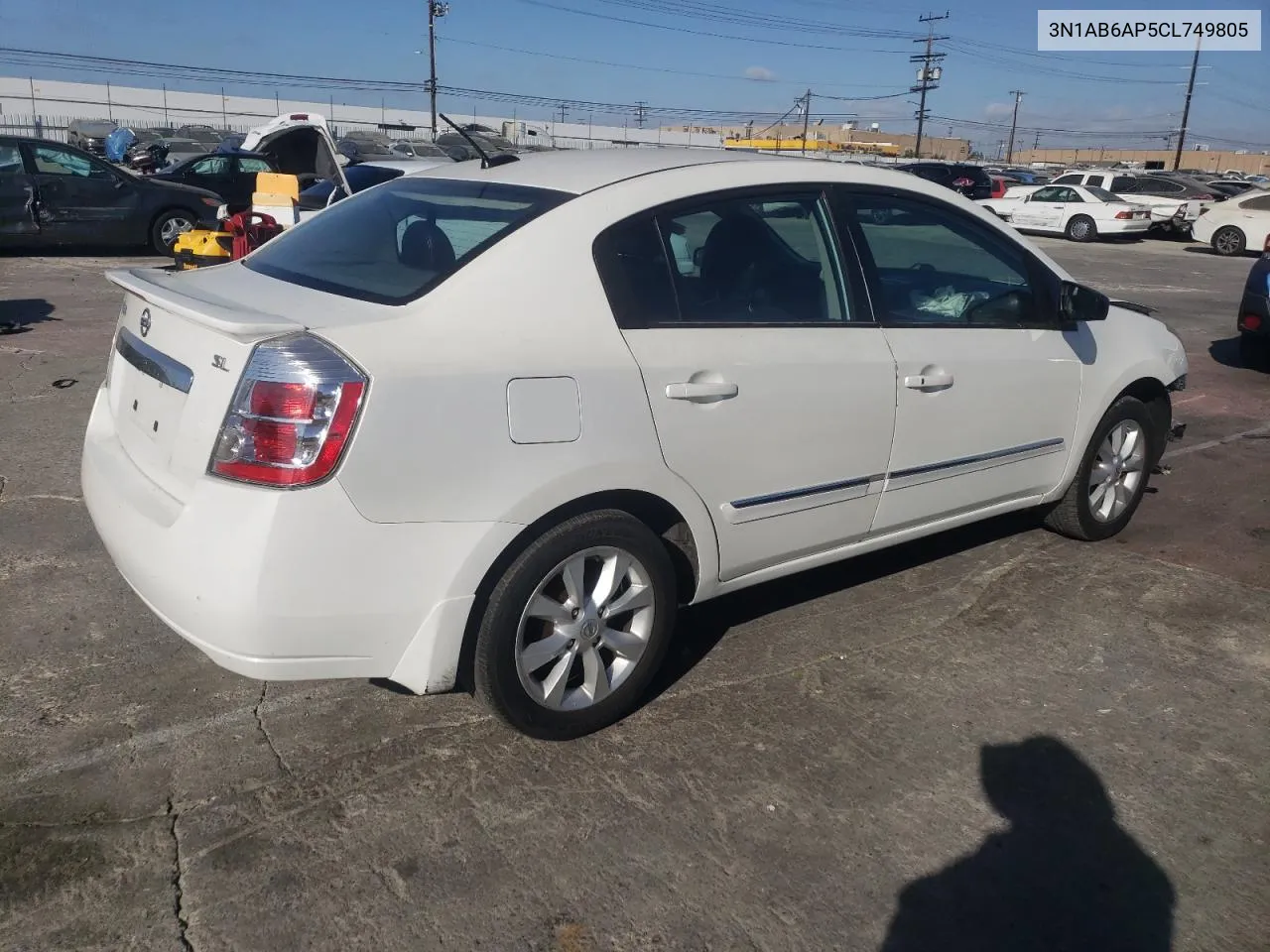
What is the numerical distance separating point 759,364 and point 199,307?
5.36 ft

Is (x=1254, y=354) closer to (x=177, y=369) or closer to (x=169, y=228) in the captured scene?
(x=177, y=369)

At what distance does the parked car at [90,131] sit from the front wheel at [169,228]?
23.5 meters

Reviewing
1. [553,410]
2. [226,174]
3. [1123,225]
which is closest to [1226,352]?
[553,410]

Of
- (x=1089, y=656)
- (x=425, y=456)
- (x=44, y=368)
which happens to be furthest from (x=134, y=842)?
(x=44, y=368)

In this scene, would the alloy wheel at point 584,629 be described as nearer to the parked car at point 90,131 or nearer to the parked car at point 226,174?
the parked car at point 226,174

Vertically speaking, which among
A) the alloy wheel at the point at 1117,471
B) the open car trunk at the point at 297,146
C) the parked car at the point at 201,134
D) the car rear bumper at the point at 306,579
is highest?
the parked car at the point at 201,134

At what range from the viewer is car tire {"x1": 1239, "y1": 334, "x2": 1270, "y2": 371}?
10.1m

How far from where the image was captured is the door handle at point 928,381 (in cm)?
376

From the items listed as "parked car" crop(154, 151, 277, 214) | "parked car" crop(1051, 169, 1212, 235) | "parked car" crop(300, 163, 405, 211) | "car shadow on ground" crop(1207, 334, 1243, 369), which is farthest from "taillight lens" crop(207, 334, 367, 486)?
"parked car" crop(1051, 169, 1212, 235)

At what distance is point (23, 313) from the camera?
388 inches

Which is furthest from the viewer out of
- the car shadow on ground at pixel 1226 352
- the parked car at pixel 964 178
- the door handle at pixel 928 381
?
the parked car at pixel 964 178

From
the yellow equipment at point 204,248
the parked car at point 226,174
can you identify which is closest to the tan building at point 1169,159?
the parked car at point 226,174

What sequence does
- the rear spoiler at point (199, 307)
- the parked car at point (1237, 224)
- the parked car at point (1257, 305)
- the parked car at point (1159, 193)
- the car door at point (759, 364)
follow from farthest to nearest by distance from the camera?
the parked car at point (1159, 193), the parked car at point (1237, 224), the parked car at point (1257, 305), the car door at point (759, 364), the rear spoiler at point (199, 307)

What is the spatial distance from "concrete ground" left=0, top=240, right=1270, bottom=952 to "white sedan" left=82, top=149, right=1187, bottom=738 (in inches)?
14.3
